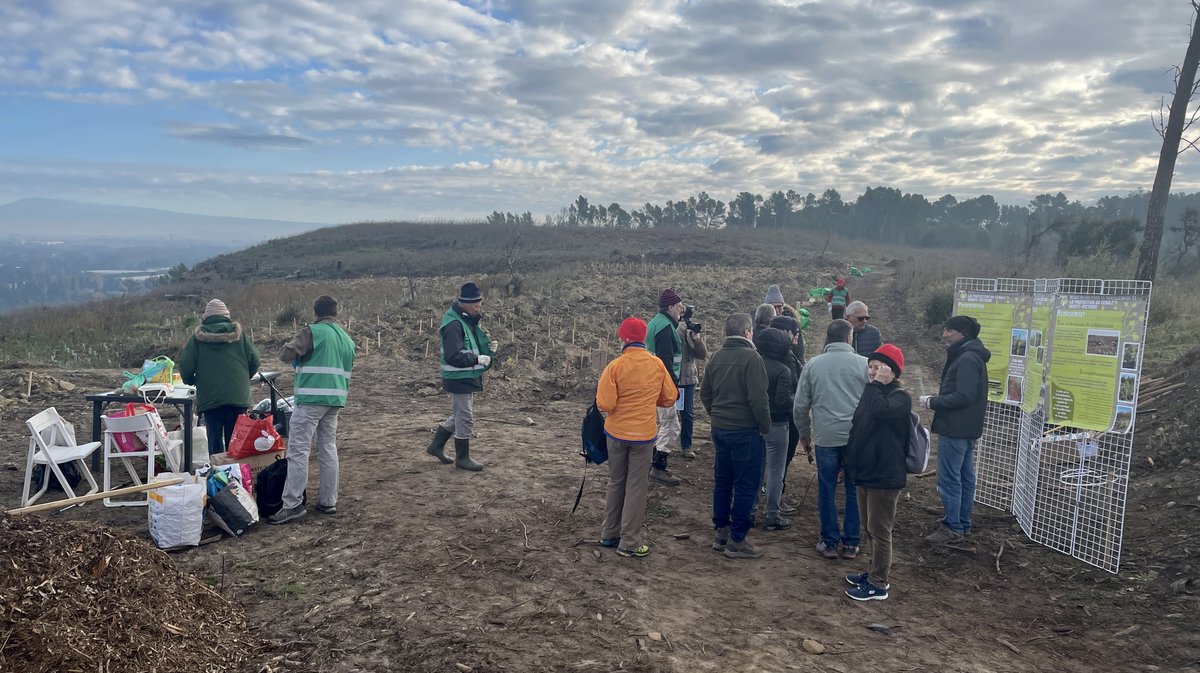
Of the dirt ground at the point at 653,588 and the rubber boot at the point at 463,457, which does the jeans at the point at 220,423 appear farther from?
the rubber boot at the point at 463,457

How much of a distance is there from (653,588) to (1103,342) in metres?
3.75

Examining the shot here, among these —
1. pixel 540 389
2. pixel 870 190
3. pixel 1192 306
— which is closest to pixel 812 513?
pixel 540 389

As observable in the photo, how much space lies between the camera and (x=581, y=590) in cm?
462

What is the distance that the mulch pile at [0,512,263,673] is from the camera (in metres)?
3.12

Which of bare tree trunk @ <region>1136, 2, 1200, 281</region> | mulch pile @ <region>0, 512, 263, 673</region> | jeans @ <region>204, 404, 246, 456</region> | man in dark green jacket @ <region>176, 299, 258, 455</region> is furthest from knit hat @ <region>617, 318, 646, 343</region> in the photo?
bare tree trunk @ <region>1136, 2, 1200, 281</region>

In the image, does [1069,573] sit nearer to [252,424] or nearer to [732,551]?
[732,551]

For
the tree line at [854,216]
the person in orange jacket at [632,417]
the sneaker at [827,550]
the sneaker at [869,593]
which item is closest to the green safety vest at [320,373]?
the person in orange jacket at [632,417]

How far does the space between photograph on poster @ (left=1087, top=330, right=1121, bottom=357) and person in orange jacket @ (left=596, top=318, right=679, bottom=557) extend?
314cm

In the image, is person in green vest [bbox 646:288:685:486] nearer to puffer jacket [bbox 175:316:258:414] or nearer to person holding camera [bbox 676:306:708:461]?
person holding camera [bbox 676:306:708:461]

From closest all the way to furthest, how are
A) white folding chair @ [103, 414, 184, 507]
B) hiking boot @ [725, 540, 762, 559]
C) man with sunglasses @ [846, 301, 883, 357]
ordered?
hiking boot @ [725, 540, 762, 559] < white folding chair @ [103, 414, 184, 507] < man with sunglasses @ [846, 301, 883, 357]

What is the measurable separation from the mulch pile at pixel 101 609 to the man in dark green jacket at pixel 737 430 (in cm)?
329

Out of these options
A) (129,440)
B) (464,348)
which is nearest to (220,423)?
(129,440)

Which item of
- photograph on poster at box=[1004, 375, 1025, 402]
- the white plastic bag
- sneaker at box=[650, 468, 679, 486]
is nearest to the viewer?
the white plastic bag

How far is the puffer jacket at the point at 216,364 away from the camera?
638 centimetres
